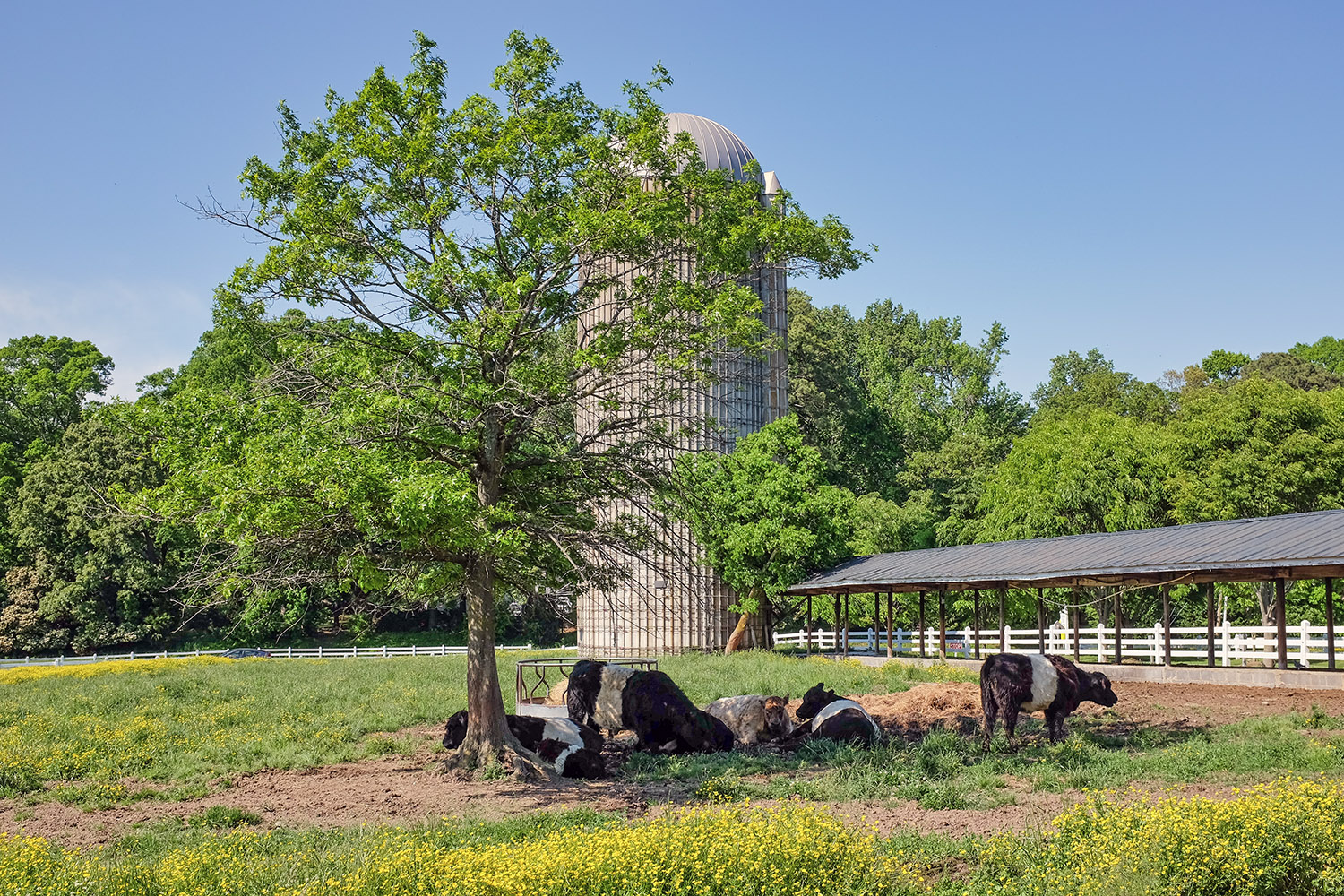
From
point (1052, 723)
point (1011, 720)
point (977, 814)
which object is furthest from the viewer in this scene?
point (1052, 723)

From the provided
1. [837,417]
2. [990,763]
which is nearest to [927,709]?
[990,763]

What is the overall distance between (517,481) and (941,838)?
27.0 ft

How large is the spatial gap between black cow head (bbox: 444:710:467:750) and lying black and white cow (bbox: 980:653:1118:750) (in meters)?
7.79

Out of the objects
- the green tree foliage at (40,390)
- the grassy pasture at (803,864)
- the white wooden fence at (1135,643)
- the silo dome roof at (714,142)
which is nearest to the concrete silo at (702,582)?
the silo dome roof at (714,142)

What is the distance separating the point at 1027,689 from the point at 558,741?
680 cm

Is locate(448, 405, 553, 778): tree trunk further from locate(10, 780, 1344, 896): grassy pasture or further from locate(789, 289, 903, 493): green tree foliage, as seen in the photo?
locate(789, 289, 903, 493): green tree foliage

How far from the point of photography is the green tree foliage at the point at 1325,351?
73.2 metres

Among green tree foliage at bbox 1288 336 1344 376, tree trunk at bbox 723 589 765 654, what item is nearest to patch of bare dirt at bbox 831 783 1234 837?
tree trunk at bbox 723 589 765 654

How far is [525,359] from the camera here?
14.7 meters

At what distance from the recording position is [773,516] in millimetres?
37375

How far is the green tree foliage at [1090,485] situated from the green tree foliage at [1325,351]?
128 feet

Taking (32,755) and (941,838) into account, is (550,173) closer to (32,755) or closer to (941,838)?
(941,838)

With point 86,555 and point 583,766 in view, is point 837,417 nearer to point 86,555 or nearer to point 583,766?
point 86,555

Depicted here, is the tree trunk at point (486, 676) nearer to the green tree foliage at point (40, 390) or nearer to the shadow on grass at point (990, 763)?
the shadow on grass at point (990, 763)
